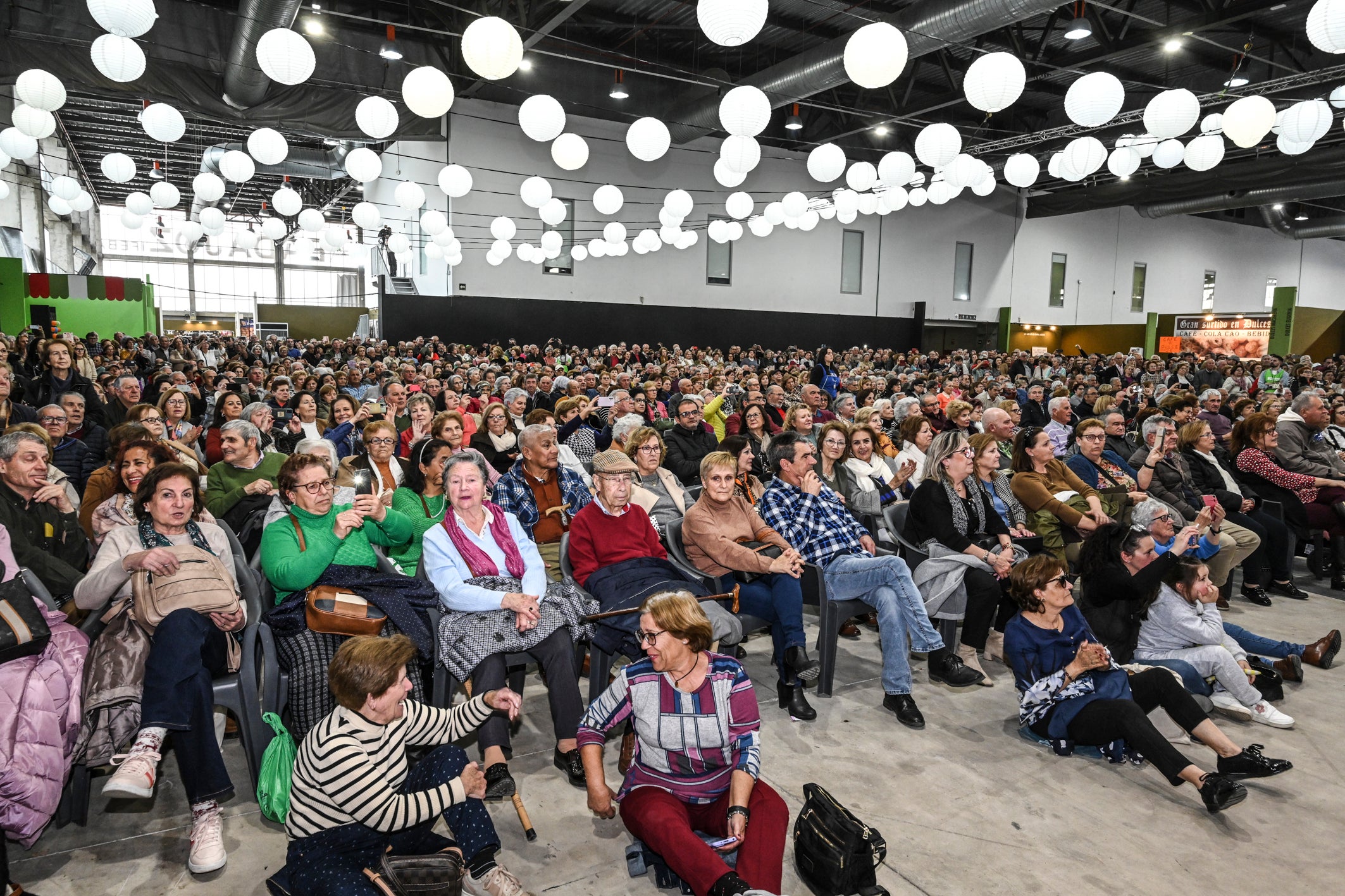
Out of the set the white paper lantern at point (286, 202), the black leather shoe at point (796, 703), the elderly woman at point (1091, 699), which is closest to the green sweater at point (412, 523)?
the black leather shoe at point (796, 703)

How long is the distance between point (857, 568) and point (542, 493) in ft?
5.06

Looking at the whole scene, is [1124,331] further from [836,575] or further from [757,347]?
[836,575]

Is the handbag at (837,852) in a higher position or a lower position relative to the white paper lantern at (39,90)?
lower

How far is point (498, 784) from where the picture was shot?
Answer: 2.62 meters

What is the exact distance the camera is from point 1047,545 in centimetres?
438

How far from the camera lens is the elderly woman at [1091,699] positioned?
2713mm

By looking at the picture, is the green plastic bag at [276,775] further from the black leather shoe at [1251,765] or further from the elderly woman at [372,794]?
the black leather shoe at [1251,765]

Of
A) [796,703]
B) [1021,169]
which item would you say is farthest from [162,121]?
[1021,169]

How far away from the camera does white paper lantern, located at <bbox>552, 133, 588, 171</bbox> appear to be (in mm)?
7422

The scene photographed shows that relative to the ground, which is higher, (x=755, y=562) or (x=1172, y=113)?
(x=1172, y=113)

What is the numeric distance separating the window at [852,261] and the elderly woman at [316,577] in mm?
19974

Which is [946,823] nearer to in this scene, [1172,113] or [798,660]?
[798,660]

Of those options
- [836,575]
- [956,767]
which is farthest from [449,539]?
[956,767]

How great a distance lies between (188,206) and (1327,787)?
31967 mm
